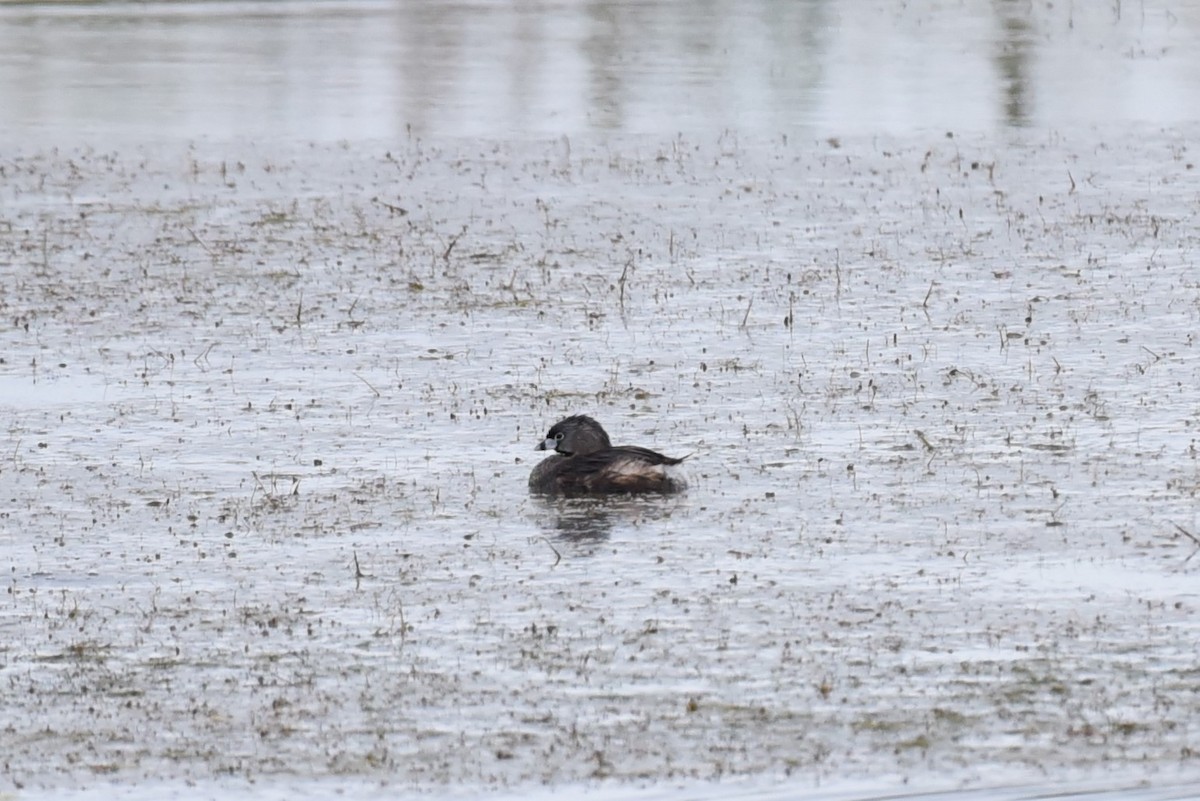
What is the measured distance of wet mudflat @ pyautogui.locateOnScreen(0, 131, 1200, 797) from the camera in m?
7.04

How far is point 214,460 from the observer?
1070cm

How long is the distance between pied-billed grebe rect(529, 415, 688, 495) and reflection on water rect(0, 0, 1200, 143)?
39.9 feet

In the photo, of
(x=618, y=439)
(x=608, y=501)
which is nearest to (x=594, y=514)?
(x=608, y=501)

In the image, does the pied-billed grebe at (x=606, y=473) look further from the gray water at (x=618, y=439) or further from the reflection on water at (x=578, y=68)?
the reflection on water at (x=578, y=68)

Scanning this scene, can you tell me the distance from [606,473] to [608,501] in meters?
0.12

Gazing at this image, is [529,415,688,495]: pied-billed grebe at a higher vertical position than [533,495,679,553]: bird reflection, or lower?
higher

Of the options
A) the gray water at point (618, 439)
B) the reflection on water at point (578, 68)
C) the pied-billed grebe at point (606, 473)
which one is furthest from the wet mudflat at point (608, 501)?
the reflection on water at point (578, 68)

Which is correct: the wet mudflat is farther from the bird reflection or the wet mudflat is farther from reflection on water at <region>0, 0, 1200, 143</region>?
reflection on water at <region>0, 0, 1200, 143</region>

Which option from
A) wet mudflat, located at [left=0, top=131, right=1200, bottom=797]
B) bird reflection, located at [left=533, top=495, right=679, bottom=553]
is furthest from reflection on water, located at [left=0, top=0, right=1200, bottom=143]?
bird reflection, located at [left=533, top=495, right=679, bottom=553]

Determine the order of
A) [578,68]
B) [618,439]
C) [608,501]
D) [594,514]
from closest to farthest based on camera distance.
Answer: [594,514] → [608,501] → [618,439] → [578,68]

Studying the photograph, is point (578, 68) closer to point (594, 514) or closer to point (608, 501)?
point (608, 501)

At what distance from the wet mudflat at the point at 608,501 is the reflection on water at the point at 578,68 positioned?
4.46 metres

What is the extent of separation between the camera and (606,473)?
10016mm

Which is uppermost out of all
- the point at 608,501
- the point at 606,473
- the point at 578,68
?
the point at 578,68
